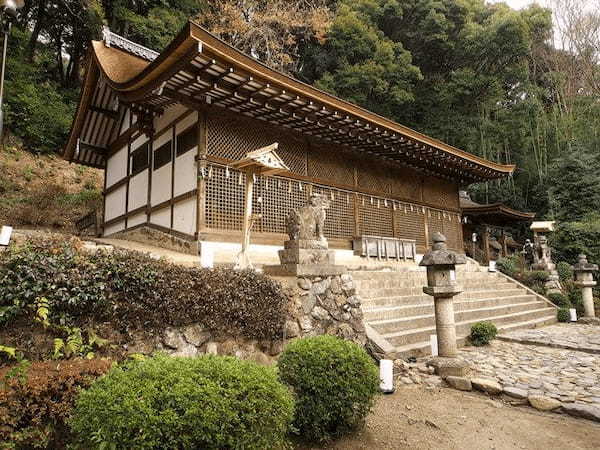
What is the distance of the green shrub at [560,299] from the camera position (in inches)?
491

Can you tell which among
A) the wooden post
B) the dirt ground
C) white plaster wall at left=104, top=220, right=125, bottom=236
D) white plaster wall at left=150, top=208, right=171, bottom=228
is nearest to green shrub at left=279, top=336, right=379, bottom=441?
the dirt ground

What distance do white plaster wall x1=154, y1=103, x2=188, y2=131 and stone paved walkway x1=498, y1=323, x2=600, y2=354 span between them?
969cm

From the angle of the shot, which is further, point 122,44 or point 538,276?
point 538,276

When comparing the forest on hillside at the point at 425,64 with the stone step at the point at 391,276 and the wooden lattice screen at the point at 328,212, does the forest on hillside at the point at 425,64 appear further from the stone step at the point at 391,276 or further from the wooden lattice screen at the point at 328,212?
the stone step at the point at 391,276

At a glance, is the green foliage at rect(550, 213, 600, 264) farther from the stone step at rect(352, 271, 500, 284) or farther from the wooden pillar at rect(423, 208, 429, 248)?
the stone step at rect(352, 271, 500, 284)

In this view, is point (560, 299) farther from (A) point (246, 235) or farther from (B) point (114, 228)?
(B) point (114, 228)

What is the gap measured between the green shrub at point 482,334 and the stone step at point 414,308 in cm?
104

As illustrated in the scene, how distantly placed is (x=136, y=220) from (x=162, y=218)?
83.4 inches

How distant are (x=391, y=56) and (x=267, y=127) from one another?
626 inches

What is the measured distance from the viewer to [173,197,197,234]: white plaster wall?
340 inches

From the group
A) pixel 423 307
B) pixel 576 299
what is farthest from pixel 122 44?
pixel 576 299

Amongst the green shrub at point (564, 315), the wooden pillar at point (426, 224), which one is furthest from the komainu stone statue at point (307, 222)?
the green shrub at point (564, 315)

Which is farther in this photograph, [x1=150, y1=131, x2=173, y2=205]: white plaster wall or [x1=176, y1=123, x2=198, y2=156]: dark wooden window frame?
[x1=150, y1=131, x2=173, y2=205]: white plaster wall

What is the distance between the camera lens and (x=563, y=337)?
871cm
